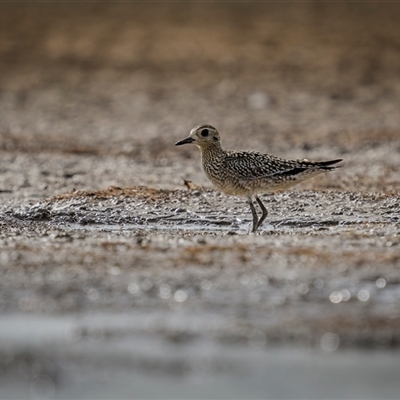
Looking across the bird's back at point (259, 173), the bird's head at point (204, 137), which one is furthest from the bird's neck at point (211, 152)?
the bird's back at point (259, 173)

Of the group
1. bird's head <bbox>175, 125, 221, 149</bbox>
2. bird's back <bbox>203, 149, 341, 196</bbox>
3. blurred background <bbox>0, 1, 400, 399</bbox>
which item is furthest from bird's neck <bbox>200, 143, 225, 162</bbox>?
blurred background <bbox>0, 1, 400, 399</bbox>

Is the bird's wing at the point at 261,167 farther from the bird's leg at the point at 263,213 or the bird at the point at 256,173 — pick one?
the bird's leg at the point at 263,213

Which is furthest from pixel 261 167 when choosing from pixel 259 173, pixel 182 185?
pixel 182 185

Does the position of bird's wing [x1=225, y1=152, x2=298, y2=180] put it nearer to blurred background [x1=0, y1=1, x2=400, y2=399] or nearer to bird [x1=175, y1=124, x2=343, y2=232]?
bird [x1=175, y1=124, x2=343, y2=232]

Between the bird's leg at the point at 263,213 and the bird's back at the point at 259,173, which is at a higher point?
the bird's back at the point at 259,173

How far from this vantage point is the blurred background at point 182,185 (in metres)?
6.86

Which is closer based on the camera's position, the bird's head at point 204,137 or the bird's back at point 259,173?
the bird's back at point 259,173

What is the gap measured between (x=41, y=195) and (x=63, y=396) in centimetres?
674

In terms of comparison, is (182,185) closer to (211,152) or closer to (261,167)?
(211,152)

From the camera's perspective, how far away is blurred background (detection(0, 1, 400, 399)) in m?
6.86

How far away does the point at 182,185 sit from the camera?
13.7 metres

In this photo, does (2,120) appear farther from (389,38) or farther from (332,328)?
(332,328)

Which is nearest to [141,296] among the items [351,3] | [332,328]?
[332,328]

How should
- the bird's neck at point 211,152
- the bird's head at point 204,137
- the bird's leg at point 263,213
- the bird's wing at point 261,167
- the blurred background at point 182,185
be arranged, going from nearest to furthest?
the blurred background at point 182,185 < the bird's leg at point 263,213 < the bird's wing at point 261,167 < the bird's neck at point 211,152 < the bird's head at point 204,137
